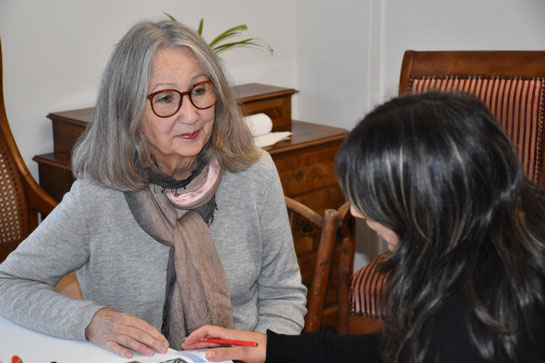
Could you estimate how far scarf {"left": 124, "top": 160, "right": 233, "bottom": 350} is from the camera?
1.54m

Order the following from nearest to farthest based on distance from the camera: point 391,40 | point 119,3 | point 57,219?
point 57,219, point 119,3, point 391,40

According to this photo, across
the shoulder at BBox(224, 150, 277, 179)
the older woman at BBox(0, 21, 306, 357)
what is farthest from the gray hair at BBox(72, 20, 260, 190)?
the shoulder at BBox(224, 150, 277, 179)

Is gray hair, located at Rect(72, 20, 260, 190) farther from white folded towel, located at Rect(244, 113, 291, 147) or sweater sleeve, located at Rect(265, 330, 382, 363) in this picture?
white folded towel, located at Rect(244, 113, 291, 147)

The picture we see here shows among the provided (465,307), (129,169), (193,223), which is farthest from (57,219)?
(465,307)

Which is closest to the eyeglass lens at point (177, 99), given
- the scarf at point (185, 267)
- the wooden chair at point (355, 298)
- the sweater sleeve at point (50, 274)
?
the scarf at point (185, 267)

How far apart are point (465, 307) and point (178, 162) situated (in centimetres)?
89

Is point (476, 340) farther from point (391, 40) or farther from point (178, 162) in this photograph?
point (391, 40)

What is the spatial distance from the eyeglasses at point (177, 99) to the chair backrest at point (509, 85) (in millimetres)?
983

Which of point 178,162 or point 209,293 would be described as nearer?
point 209,293

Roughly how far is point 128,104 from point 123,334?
54 cm

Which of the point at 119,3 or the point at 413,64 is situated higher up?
the point at 119,3

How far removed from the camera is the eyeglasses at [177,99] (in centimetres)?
153

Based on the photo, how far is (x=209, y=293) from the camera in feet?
5.04

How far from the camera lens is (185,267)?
1.54 meters
